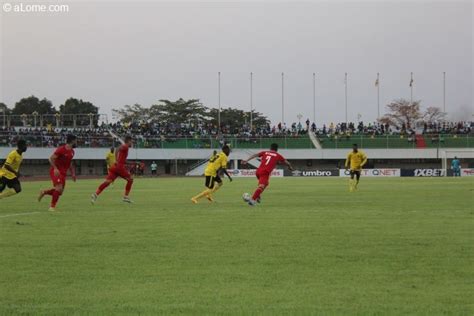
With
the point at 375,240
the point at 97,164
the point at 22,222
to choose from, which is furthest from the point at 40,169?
the point at 375,240

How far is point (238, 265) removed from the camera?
388 inches

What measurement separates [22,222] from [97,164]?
70.4 metres

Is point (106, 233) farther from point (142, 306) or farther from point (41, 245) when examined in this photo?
point (142, 306)

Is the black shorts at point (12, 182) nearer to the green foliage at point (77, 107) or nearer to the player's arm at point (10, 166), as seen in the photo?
the player's arm at point (10, 166)

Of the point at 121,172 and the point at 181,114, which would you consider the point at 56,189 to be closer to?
the point at 121,172

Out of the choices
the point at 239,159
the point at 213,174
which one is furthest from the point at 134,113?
the point at 213,174

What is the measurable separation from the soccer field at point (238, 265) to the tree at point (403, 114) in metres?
106

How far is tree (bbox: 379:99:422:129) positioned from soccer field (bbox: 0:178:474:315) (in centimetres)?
10596

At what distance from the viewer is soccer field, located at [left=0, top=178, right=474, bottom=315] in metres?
7.73

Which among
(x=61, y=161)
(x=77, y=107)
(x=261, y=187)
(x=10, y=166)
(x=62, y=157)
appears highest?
(x=77, y=107)

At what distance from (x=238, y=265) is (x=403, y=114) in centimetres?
11471

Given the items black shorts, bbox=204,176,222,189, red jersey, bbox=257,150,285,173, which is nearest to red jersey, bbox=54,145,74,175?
black shorts, bbox=204,176,222,189

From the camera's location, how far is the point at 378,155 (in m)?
83.8

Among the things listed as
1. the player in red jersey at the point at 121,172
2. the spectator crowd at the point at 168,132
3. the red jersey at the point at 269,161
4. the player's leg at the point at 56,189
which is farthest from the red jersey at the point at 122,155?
the spectator crowd at the point at 168,132
